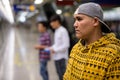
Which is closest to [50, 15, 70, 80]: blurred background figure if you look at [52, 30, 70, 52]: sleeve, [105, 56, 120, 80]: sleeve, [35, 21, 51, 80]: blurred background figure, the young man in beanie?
[52, 30, 70, 52]: sleeve

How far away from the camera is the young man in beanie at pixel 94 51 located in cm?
269

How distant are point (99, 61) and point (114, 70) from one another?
138 millimetres

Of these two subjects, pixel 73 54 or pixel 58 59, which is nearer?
pixel 73 54

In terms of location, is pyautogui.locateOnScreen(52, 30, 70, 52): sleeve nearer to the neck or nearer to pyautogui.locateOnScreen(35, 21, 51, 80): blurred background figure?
pyautogui.locateOnScreen(35, 21, 51, 80): blurred background figure

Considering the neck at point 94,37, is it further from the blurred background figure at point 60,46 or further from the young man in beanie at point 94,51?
the blurred background figure at point 60,46

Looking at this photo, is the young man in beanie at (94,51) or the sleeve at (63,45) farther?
the sleeve at (63,45)

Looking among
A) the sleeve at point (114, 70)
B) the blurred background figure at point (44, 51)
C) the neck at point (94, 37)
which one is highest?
the neck at point (94, 37)

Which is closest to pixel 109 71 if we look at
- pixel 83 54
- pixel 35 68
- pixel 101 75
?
pixel 101 75

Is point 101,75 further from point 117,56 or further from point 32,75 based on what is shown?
point 32,75

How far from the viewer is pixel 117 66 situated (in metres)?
Answer: 2.70

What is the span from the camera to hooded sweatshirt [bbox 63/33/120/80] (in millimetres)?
2686

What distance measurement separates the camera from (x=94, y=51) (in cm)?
278

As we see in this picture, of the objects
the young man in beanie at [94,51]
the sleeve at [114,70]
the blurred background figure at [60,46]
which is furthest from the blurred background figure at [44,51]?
the sleeve at [114,70]

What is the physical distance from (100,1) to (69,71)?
9.11 ft
